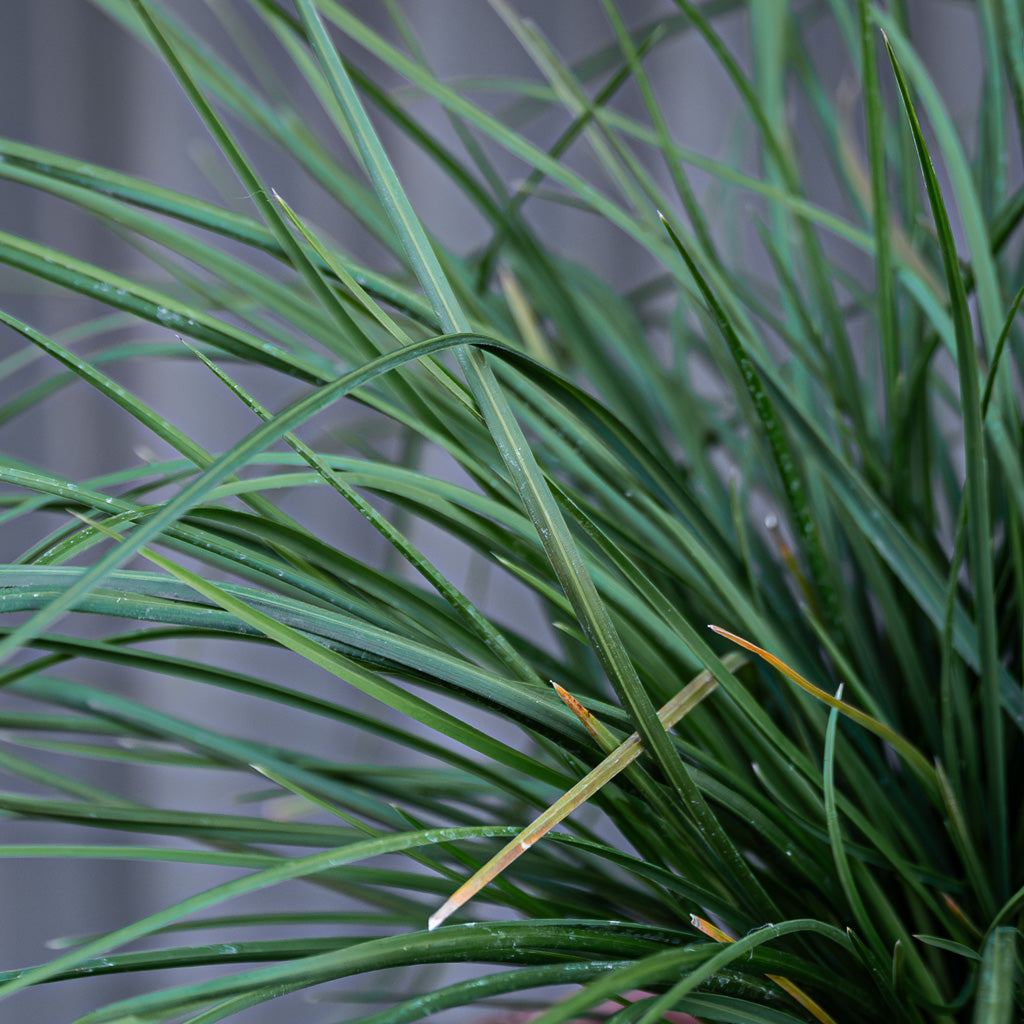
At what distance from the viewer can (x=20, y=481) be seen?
161 mm

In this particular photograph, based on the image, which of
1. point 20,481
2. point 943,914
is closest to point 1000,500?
point 943,914

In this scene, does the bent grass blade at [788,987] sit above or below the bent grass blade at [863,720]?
below

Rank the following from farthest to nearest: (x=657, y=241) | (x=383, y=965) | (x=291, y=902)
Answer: (x=291, y=902) → (x=657, y=241) → (x=383, y=965)

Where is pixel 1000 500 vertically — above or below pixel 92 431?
below

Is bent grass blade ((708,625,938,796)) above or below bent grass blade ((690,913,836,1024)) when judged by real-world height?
above

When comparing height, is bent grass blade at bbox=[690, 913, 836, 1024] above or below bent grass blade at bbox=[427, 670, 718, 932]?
below

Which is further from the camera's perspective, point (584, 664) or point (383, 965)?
point (584, 664)

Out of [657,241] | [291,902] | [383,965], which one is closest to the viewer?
[383,965]

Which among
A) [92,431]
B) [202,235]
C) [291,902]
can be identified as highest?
[202,235]

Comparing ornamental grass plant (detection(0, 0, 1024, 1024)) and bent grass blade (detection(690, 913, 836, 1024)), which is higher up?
ornamental grass plant (detection(0, 0, 1024, 1024))

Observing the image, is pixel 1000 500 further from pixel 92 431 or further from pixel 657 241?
pixel 92 431

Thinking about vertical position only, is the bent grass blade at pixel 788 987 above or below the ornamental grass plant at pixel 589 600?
below

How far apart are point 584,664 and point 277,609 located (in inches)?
6.3

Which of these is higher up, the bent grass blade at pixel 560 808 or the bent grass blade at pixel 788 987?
the bent grass blade at pixel 560 808
